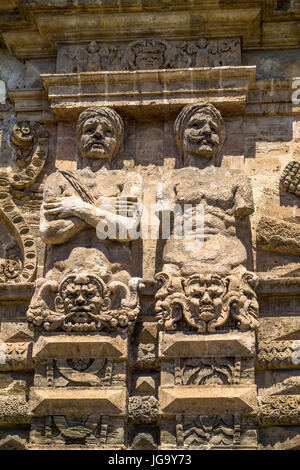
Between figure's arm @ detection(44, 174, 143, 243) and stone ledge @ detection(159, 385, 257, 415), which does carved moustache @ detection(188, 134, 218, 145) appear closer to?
figure's arm @ detection(44, 174, 143, 243)

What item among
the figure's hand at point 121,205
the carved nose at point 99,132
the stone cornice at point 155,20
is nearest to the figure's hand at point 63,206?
the figure's hand at point 121,205

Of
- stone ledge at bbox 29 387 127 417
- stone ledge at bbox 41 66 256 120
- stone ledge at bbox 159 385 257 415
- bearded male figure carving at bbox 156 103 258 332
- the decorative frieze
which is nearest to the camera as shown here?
stone ledge at bbox 159 385 257 415

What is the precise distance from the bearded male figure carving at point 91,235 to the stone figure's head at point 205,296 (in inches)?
20.2

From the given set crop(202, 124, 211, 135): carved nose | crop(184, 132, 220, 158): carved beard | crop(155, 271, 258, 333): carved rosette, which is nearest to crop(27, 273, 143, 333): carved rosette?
crop(155, 271, 258, 333): carved rosette

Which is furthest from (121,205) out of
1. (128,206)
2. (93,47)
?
(93,47)

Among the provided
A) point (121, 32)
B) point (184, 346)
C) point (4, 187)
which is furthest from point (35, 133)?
point (184, 346)

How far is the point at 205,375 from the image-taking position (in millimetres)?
8773

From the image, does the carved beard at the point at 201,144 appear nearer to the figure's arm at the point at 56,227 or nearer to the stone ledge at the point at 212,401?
the figure's arm at the point at 56,227

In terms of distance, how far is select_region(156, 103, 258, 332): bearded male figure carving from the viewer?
893 centimetres

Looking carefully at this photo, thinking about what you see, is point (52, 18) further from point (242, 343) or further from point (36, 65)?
point (242, 343)

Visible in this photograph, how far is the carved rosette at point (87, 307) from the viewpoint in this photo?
8969 millimetres

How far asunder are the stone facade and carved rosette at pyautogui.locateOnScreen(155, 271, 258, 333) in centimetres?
1

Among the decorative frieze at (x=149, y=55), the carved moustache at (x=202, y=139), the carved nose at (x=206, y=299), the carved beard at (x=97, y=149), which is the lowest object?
the carved nose at (x=206, y=299)

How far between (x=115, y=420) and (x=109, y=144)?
2784 millimetres
